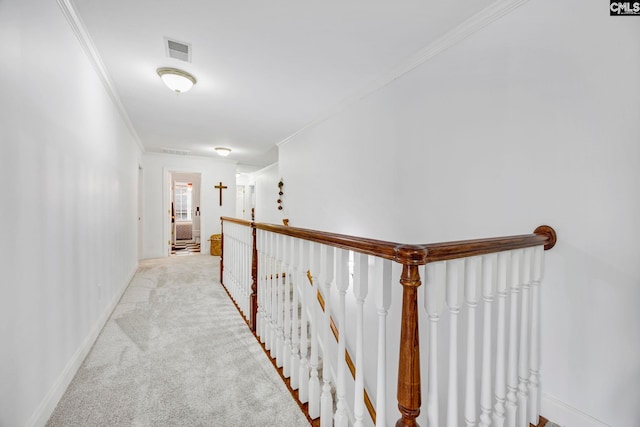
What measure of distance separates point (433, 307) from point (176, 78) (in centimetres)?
296

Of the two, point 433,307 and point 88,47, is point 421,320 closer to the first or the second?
point 433,307

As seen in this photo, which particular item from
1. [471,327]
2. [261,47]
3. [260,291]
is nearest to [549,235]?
[471,327]

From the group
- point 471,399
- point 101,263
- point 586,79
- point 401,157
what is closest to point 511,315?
point 471,399

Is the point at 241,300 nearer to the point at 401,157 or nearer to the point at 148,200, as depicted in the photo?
the point at 401,157

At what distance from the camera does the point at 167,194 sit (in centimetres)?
638

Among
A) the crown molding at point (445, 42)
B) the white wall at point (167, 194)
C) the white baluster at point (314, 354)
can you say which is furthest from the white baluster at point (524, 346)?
the white wall at point (167, 194)

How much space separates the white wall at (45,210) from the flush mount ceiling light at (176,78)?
0.55 metres

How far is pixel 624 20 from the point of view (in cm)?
127

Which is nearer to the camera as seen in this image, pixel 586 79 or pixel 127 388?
pixel 586 79

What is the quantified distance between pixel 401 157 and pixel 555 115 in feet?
3.81

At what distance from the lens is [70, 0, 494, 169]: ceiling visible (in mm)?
1854

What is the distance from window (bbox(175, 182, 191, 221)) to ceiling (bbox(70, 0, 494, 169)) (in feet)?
23.2

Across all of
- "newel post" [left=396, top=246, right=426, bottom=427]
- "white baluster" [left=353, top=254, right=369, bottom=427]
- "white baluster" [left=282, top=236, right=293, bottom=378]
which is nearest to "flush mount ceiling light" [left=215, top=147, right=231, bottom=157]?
"white baluster" [left=282, top=236, right=293, bottom=378]

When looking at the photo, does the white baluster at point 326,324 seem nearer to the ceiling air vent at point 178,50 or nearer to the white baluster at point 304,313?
the white baluster at point 304,313
